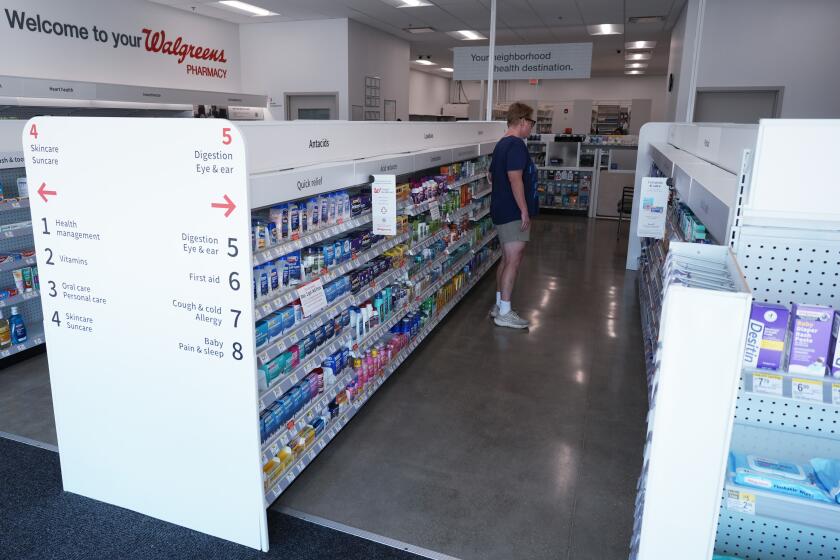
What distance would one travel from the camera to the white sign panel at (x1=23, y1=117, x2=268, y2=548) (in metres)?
2.50

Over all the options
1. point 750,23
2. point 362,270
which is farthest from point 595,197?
point 362,270

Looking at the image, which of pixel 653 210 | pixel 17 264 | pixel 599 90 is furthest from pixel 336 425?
pixel 599 90

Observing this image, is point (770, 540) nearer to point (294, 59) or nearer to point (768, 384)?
point (768, 384)

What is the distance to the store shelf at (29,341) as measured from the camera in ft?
15.2

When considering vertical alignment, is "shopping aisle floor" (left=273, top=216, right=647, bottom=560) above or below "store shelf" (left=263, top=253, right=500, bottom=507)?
below

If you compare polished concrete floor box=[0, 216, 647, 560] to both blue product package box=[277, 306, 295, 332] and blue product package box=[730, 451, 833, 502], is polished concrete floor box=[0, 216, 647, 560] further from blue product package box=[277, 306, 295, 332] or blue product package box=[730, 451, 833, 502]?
blue product package box=[730, 451, 833, 502]

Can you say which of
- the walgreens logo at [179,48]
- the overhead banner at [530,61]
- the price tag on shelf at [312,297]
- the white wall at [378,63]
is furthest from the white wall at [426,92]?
the price tag on shelf at [312,297]

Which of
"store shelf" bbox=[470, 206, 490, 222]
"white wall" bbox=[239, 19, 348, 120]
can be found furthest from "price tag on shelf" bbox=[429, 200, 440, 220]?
"white wall" bbox=[239, 19, 348, 120]

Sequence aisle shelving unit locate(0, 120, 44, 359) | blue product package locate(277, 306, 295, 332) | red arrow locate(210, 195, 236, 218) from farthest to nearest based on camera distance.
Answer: aisle shelving unit locate(0, 120, 44, 359) < blue product package locate(277, 306, 295, 332) < red arrow locate(210, 195, 236, 218)

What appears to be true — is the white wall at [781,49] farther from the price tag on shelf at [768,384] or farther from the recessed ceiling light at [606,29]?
the price tag on shelf at [768,384]

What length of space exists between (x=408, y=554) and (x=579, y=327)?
11.9 feet

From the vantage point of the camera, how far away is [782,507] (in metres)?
1.73

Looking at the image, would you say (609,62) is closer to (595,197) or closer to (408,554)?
(595,197)

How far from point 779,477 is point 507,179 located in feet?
13.3
